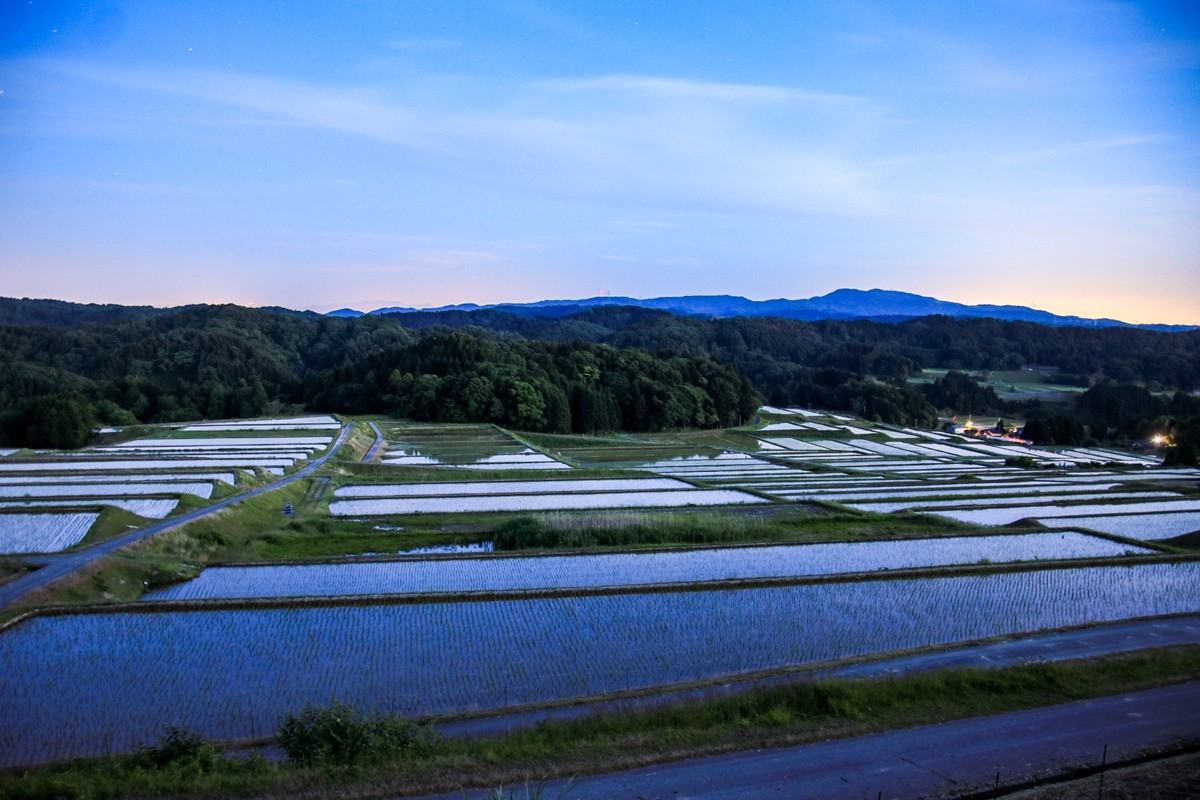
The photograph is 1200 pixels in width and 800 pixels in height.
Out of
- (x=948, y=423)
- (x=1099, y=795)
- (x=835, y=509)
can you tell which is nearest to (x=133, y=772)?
(x=1099, y=795)

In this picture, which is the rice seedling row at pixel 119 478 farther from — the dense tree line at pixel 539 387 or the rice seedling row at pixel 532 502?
the dense tree line at pixel 539 387

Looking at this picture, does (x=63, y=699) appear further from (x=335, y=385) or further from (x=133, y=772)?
(x=335, y=385)

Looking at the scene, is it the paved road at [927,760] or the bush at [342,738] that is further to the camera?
the bush at [342,738]

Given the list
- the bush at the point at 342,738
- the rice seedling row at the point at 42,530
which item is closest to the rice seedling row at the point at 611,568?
the rice seedling row at the point at 42,530

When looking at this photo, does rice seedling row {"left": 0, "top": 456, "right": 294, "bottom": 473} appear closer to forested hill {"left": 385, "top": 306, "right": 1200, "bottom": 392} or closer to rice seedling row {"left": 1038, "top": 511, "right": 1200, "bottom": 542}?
rice seedling row {"left": 1038, "top": 511, "right": 1200, "bottom": 542}

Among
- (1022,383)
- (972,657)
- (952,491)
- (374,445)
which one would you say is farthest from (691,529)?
(1022,383)

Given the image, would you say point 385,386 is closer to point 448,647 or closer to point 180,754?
point 448,647

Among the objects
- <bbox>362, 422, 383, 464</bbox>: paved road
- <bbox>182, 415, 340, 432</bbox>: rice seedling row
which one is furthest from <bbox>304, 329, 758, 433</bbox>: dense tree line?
<bbox>182, 415, 340, 432</bbox>: rice seedling row
